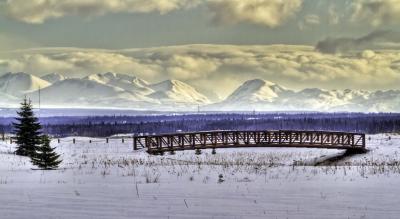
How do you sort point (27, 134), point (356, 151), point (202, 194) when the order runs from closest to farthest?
point (202, 194) → point (27, 134) → point (356, 151)

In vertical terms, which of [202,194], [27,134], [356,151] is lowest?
[202,194]

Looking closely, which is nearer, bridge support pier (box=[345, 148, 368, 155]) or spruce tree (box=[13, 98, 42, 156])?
spruce tree (box=[13, 98, 42, 156])

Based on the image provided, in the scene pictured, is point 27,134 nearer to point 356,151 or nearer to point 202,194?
point 202,194

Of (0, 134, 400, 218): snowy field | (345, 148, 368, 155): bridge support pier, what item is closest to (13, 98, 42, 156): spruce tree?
(0, 134, 400, 218): snowy field

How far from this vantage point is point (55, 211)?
1031 centimetres

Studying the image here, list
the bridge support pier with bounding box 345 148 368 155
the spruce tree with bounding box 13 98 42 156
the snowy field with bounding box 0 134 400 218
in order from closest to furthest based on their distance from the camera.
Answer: the snowy field with bounding box 0 134 400 218, the spruce tree with bounding box 13 98 42 156, the bridge support pier with bounding box 345 148 368 155

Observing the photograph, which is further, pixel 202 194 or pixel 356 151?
pixel 356 151

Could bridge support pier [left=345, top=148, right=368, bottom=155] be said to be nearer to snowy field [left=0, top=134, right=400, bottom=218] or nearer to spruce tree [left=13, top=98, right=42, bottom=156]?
spruce tree [left=13, top=98, right=42, bottom=156]

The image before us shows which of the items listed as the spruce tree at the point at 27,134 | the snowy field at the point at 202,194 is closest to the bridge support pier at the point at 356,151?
the spruce tree at the point at 27,134

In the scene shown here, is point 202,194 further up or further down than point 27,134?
further down

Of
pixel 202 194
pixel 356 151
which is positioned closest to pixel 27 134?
pixel 202 194

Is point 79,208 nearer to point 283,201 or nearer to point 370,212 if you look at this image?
point 283,201

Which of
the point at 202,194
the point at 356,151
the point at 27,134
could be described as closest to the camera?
the point at 202,194

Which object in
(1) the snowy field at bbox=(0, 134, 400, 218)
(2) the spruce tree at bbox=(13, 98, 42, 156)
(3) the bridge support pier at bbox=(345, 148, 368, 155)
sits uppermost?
(2) the spruce tree at bbox=(13, 98, 42, 156)
